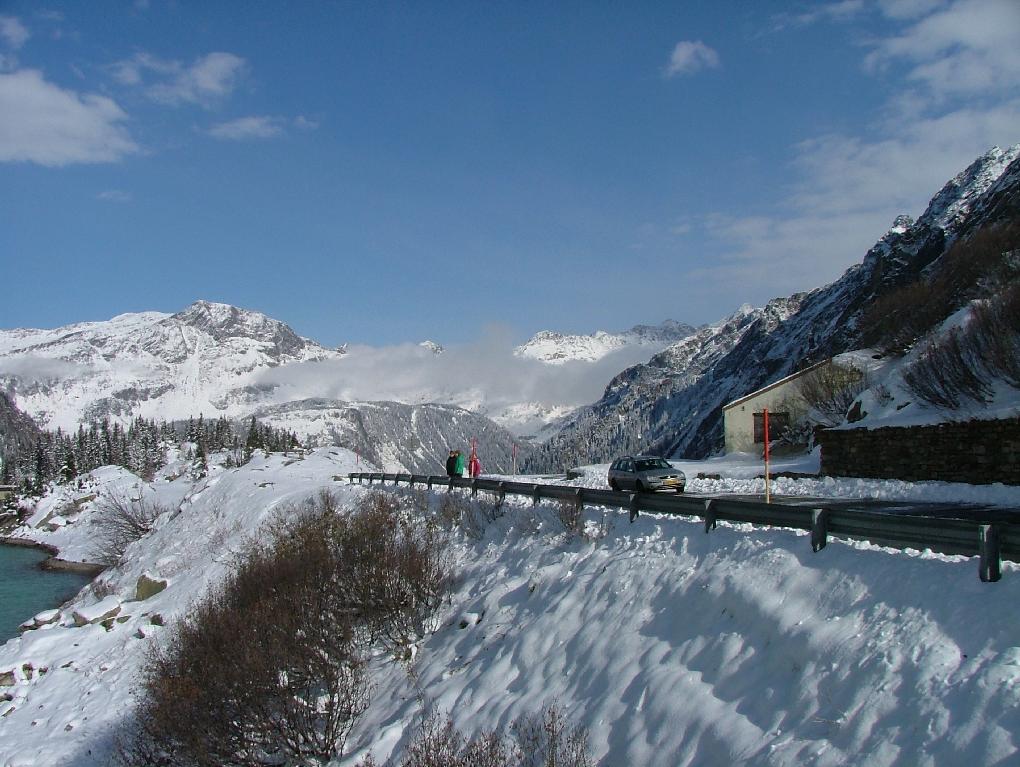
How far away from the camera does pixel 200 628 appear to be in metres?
17.2

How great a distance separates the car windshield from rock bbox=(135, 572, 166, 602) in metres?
22.4

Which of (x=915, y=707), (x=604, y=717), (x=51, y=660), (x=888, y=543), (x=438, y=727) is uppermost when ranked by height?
(x=888, y=543)

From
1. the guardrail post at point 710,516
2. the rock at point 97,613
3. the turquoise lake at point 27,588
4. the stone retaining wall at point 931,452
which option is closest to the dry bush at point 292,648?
the guardrail post at point 710,516

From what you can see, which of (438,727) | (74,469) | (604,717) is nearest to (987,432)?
(604,717)

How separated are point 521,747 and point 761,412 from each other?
131ft

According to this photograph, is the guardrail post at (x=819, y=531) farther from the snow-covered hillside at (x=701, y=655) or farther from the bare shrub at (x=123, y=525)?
the bare shrub at (x=123, y=525)

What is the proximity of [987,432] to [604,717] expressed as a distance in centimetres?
1790

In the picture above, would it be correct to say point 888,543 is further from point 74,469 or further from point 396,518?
point 74,469

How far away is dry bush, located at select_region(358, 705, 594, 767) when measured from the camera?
34.1 ft

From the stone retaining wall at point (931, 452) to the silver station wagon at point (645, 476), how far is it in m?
7.34

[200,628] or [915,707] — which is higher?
[915,707]

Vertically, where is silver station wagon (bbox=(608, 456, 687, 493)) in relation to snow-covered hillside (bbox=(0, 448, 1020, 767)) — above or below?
above

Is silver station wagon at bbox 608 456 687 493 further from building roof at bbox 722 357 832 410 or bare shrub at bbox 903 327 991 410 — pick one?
building roof at bbox 722 357 832 410

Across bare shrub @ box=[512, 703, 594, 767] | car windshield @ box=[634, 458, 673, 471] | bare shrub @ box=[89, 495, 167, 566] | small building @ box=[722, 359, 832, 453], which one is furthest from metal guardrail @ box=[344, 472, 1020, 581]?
bare shrub @ box=[89, 495, 167, 566]
